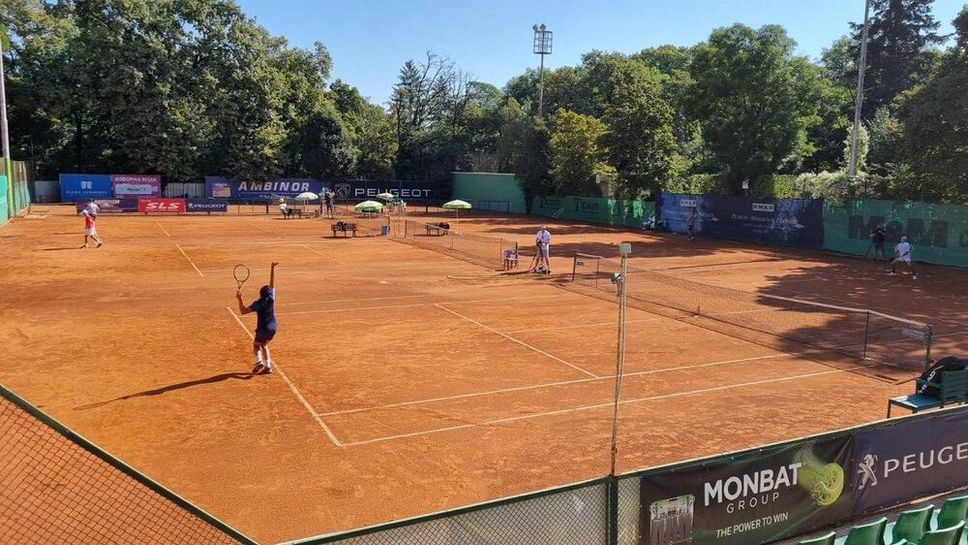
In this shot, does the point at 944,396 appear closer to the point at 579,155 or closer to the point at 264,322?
the point at 264,322

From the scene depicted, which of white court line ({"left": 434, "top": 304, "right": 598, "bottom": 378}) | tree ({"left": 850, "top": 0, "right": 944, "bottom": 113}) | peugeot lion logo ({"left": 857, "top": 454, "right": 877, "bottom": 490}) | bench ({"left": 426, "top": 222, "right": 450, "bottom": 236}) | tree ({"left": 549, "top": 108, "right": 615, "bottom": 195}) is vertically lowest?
white court line ({"left": 434, "top": 304, "right": 598, "bottom": 378})

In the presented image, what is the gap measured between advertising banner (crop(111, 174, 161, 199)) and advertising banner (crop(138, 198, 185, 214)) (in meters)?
8.40

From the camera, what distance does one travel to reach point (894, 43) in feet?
267

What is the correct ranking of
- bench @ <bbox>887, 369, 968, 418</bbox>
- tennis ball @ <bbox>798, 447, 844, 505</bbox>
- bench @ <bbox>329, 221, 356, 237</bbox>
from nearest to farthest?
tennis ball @ <bbox>798, 447, 844, 505</bbox>
bench @ <bbox>887, 369, 968, 418</bbox>
bench @ <bbox>329, 221, 356, 237</bbox>

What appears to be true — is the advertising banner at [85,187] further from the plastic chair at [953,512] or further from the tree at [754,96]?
the plastic chair at [953,512]

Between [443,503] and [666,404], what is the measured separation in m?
5.89

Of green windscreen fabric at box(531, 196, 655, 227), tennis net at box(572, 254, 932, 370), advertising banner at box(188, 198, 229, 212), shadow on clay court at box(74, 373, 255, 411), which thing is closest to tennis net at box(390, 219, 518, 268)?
tennis net at box(572, 254, 932, 370)

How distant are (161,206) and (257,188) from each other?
1478 cm

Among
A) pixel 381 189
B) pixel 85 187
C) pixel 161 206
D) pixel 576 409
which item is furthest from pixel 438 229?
pixel 85 187

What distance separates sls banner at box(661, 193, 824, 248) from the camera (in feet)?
141

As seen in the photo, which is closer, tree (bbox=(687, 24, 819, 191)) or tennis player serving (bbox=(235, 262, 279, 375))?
tennis player serving (bbox=(235, 262, 279, 375))

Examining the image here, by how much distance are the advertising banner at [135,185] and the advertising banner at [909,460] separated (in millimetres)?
71523

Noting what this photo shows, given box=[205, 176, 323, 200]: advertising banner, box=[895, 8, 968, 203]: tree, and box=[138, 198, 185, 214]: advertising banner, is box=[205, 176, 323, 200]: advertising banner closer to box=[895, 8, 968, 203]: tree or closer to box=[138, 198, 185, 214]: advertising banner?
box=[138, 198, 185, 214]: advertising banner

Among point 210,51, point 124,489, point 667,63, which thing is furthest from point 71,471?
point 667,63
